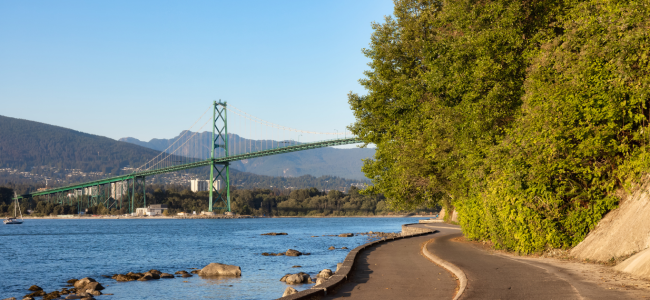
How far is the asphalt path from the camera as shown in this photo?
8.40m

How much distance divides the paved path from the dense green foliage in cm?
280

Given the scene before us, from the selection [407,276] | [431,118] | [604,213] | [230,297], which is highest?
[431,118]

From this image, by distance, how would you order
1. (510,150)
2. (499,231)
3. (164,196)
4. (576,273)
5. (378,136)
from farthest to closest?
(164,196)
(378,136)
(499,231)
(510,150)
(576,273)

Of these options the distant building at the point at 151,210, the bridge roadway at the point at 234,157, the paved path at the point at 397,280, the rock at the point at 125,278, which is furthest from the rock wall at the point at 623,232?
the distant building at the point at 151,210

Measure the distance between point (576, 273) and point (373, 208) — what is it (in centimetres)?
15609

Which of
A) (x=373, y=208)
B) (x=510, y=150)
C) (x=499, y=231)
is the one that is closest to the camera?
(x=510, y=150)

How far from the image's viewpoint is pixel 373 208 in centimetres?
16538

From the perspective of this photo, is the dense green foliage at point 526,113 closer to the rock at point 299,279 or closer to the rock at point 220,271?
the rock at point 299,279

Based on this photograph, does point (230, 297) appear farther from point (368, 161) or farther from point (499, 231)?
point (368, 161)

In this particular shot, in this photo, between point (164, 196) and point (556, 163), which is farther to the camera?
point (164, 196)

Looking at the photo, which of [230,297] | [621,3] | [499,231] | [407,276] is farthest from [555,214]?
[230,297]

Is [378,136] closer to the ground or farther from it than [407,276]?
farther from it

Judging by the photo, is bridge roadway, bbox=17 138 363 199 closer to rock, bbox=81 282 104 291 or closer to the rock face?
the rock face

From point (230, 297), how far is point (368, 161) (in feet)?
38.7
